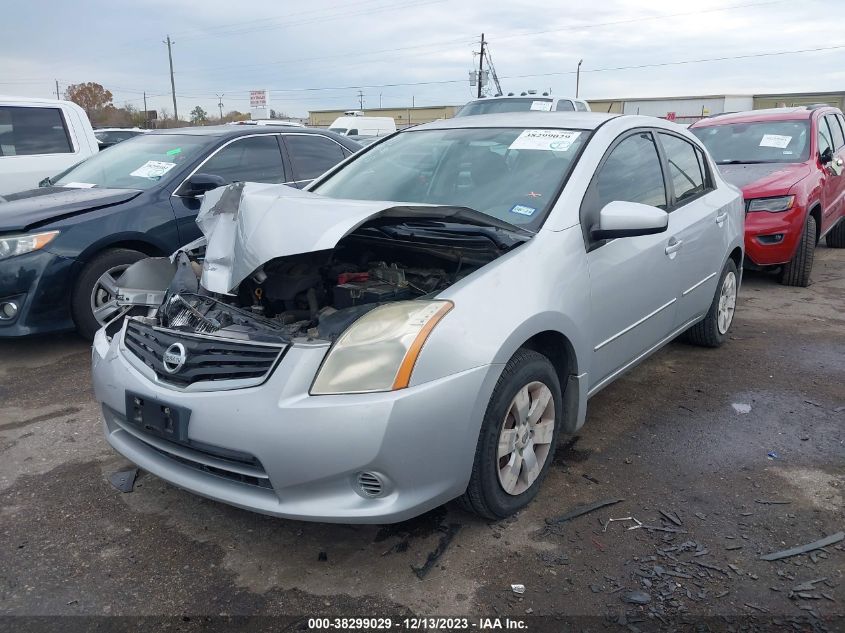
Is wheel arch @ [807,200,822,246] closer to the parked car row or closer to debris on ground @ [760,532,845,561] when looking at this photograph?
the parked car row

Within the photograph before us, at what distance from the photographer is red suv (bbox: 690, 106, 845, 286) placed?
6.41 meters

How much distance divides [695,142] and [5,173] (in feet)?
21.7

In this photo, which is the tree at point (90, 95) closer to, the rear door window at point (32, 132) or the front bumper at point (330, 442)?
the rear door window at point (32, 132)

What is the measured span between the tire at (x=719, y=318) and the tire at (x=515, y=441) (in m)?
2.21

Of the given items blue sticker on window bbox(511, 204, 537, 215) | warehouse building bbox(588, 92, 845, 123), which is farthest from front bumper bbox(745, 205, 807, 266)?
Result: warehouse building bbox(588, 92, 845, 123)

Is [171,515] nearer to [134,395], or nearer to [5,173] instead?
[134,395]

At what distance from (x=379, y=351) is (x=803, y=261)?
230 inches

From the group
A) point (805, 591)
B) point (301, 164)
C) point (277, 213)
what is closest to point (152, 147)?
point (301, 164)

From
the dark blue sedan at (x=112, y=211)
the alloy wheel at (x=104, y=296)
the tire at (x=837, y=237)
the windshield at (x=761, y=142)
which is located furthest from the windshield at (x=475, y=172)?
the tire at (x=837, y=237)

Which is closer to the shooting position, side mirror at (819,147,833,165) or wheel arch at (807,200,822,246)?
wheel arch at (807,200,822,246)

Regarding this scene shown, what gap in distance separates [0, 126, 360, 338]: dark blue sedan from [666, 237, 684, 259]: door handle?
251cm

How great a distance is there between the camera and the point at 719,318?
4.77 m

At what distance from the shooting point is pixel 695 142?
14.9ft

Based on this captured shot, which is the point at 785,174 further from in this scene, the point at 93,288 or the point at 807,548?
the point at 93,288
